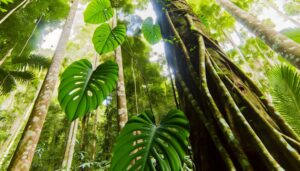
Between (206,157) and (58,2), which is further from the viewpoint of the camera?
(58,2)

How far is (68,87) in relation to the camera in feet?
4.80

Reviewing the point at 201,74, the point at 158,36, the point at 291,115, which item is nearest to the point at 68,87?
the point at 201,74

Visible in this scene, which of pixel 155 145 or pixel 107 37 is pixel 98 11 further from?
pixel 155 145

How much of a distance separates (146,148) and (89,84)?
0.67m

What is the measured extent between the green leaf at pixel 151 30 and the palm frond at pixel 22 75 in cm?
→ 742

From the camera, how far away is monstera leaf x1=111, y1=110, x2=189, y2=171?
3.42 feet

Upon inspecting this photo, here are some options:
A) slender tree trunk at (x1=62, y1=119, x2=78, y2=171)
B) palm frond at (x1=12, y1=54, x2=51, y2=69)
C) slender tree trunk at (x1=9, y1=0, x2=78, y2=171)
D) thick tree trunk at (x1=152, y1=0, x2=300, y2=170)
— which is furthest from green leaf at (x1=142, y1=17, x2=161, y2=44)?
palm frond at (x1=12, y1=54, x2=51, y2=69)

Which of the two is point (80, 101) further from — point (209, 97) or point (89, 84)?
point (209, 97)

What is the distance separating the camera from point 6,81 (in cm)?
794

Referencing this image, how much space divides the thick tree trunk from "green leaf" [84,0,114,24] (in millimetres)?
815

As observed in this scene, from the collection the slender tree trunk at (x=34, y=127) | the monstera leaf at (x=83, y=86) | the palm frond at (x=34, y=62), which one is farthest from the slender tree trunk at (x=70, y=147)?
the monstera leaf at (x=83, y=86)

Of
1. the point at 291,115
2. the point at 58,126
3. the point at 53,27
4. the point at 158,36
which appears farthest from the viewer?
the point at 58,126

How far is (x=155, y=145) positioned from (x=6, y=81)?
27.3 feet

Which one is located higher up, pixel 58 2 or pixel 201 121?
pixel 58 2
